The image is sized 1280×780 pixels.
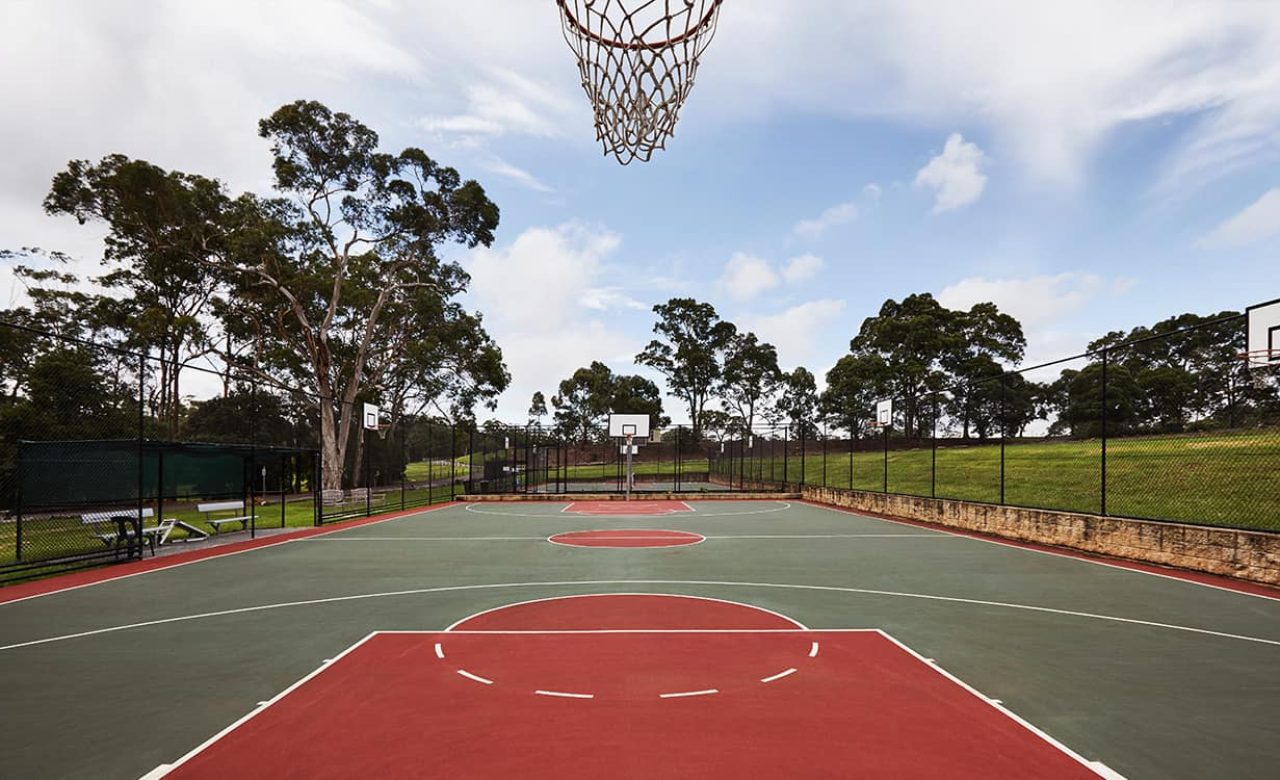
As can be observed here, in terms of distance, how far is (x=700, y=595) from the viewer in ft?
25.1

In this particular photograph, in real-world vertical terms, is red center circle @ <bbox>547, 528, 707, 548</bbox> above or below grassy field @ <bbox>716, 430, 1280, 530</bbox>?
below

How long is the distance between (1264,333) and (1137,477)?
9287 millimetres

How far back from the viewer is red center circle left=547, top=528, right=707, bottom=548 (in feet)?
40.0

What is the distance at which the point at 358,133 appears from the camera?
26.9m

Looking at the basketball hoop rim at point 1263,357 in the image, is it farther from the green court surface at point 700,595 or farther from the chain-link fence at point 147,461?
the chain-link fence at point 147,461

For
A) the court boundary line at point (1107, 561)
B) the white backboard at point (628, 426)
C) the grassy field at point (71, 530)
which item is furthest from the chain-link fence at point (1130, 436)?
the grassy field at point (71, 530)

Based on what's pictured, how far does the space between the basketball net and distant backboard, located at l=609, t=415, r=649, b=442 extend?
53.9 feet

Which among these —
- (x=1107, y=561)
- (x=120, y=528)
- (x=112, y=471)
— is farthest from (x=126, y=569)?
(x=1107, y=561)

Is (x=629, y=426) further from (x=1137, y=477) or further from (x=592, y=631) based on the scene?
(x=592, y=631)

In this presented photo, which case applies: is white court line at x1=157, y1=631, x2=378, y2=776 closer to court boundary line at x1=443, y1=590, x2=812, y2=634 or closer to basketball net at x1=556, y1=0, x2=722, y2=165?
court boundary line at x1=443, y1=590, x2=812, y2=634

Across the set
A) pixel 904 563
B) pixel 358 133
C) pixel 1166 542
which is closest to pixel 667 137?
pixel 904 563

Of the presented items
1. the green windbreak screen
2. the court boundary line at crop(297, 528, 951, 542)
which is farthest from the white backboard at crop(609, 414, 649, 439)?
the green windbreak screen

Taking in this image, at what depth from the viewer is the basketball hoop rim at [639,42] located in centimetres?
846

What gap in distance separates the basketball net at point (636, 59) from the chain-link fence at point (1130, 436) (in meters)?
7.56
